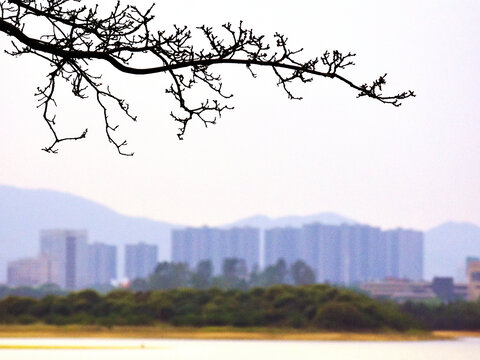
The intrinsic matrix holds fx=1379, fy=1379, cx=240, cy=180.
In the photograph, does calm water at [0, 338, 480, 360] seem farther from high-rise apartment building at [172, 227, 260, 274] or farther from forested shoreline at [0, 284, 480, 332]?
high-rise apartment building at [172, 227, 260, 274]

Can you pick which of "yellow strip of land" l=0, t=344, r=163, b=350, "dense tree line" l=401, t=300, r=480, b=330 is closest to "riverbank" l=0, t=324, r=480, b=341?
"dense tree line" l=401, t=300, r=480, b=330

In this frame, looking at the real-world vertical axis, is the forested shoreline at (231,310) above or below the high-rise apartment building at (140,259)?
below

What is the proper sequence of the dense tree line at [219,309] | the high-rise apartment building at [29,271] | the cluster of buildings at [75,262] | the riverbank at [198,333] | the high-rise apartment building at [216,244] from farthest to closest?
the high-rise apartment building at [216,244], the cluster of buildings at [75,262], the high-rise apartment building at [29,271], the dense tree line at [219,309], the riverbank at [198,333]

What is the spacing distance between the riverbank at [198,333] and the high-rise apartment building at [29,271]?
68291 millimetres

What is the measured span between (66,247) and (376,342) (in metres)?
101

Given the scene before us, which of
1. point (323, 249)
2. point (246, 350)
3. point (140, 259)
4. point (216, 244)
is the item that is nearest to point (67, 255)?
point (140, 259)

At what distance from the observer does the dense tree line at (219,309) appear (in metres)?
40.8

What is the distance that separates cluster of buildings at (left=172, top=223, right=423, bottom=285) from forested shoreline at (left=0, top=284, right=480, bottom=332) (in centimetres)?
10229

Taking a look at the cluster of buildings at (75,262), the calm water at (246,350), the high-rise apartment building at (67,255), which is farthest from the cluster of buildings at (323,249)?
the calm water at (246,350)

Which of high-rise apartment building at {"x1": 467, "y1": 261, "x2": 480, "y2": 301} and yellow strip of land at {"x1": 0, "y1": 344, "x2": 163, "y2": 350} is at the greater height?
high-rise apartment building at {"x1": 467, "y1": 261, "x2": 480, "y2": 301}

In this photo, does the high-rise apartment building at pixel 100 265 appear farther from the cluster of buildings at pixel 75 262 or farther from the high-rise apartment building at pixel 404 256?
the high-rise apartment building at pixel 404 256

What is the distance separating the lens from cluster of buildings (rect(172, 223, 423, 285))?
492 ft

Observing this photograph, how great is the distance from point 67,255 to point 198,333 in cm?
9451

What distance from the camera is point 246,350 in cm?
3331
